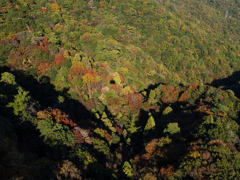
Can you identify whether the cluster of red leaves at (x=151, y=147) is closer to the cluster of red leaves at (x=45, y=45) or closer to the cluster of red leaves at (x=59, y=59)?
the cluster of red leaves at (x=59, y=59)

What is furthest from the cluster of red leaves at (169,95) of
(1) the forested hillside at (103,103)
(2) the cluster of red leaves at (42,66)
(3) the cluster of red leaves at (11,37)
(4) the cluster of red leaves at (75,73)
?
(3) the cluster of red leaves at (11,37)

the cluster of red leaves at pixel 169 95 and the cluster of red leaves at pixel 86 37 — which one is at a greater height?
the cluster of red leaves at pixel 86 37

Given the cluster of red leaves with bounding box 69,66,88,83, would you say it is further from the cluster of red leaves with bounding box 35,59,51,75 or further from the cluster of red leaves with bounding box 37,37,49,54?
the cluster of red leaves with bounding box 37,37,49,54

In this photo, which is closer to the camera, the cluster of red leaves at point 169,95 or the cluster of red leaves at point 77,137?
the cluster of red leaves at point 77,137

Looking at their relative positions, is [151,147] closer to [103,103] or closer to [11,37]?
[103,103]

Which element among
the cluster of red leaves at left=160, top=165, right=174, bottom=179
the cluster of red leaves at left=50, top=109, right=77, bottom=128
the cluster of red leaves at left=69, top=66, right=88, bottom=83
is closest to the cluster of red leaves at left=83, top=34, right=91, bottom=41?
the cluster of red leaves at left=69, top=66, right=88, bottom=83

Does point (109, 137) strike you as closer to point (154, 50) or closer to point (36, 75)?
point (36, 75)
